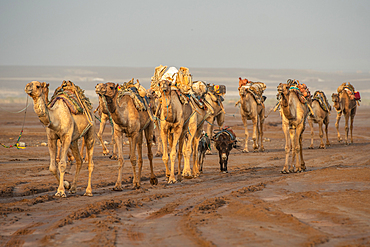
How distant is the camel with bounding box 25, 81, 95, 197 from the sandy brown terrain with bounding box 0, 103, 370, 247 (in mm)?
683

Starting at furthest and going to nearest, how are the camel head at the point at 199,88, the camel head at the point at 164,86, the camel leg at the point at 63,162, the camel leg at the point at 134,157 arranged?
1. the camel head at the point at 199,88
2. the camel head at the point at 164,86
3. the camel leg at the point at 134,157
4. the camel leg at the point at 63,162

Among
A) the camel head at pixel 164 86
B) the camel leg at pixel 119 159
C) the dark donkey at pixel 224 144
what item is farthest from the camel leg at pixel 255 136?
the camel leg at pixel 119 159

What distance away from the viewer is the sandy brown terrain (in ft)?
23.8

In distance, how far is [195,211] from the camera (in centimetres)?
931

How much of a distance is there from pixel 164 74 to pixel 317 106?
1305 cm

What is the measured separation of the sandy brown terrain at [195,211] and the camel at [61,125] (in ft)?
2.24

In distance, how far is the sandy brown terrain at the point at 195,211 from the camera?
7254 mm

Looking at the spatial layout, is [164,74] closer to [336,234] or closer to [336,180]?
[336,180]

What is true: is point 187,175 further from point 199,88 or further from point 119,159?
point 199,88

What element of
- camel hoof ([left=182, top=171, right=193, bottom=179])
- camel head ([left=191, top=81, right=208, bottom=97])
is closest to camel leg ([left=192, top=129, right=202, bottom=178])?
camel hoof ([left=182, top=171, right=193, bottom=179])

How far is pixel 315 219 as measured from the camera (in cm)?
855

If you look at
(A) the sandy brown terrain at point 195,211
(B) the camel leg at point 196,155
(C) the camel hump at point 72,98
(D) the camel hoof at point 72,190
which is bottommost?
(A) the sandy brown terrain at point 195,211

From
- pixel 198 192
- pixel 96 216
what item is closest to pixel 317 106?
pixel 198 192

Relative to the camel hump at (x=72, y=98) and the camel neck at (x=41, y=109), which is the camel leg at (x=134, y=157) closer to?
the camel hump at (x=72, y=98)
